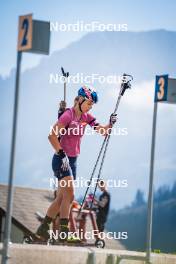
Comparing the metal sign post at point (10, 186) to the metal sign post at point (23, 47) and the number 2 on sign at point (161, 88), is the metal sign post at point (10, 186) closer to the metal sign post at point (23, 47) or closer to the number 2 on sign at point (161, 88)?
the metal sign post at point (23, 47)

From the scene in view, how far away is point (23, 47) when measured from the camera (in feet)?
21.3

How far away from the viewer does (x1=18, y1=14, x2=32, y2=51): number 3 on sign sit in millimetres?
6463

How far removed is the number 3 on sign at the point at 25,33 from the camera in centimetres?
646

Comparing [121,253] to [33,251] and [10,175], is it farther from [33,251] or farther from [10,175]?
[10,175]

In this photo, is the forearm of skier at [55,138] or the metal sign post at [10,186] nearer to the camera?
the metal sign post at [10,186]

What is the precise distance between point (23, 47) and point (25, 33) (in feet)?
0.43

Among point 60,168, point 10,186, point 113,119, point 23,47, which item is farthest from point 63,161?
point 23,47

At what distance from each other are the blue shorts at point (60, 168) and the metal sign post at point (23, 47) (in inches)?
74.8

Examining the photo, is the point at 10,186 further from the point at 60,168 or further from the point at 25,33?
the point at 60,168

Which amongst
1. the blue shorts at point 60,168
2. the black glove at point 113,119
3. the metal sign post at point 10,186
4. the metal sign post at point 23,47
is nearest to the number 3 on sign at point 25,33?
the metal sign post at point 23,47

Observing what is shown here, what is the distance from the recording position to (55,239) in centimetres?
840

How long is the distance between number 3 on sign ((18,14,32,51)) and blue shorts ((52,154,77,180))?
82.0 inches

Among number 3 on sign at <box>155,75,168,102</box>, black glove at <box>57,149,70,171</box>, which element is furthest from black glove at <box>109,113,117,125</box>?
black glove at <box>57,149,70,171</box>

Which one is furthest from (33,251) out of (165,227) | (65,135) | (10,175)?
(165,227)
